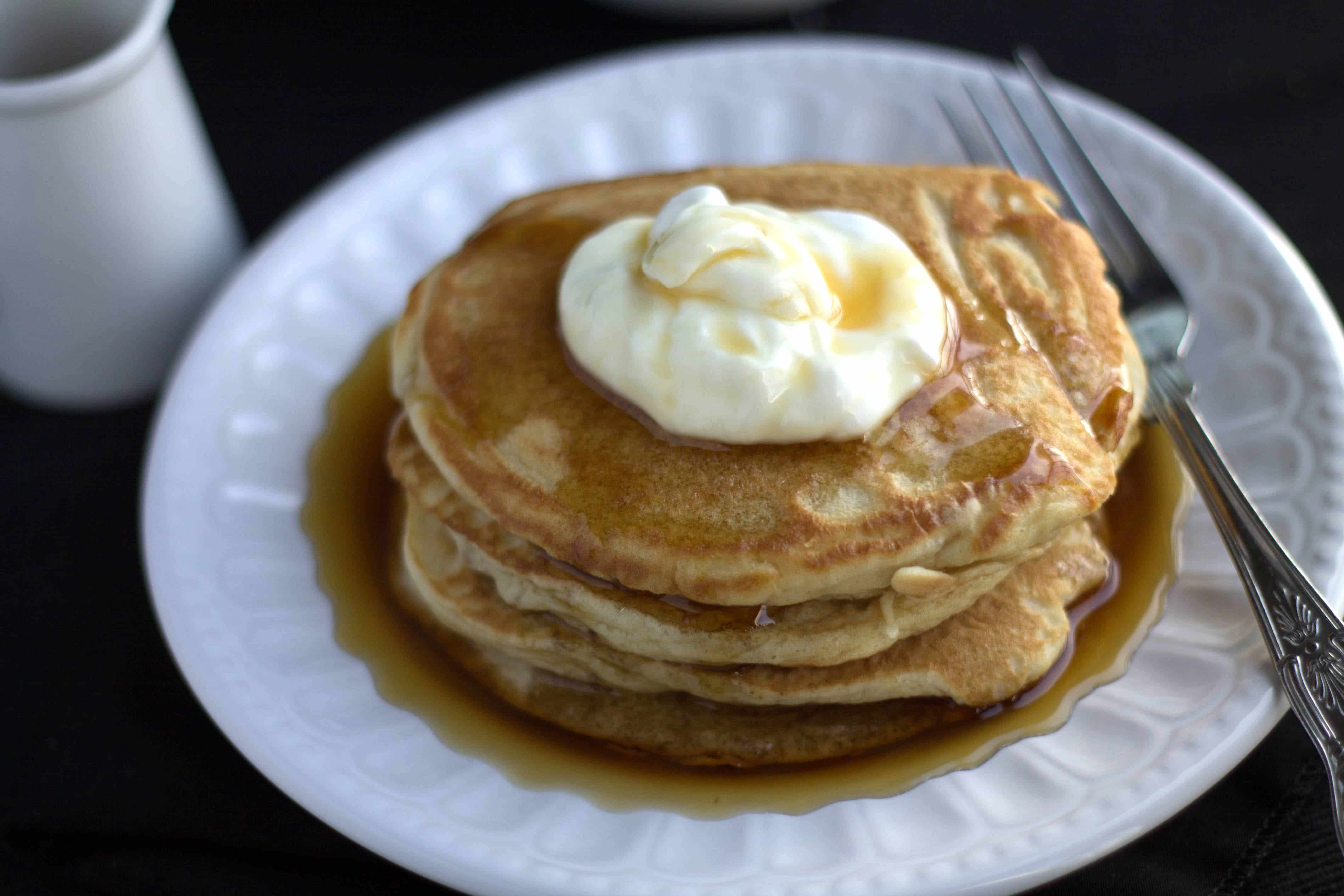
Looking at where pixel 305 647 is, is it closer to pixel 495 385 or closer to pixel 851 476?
pixel 495 385

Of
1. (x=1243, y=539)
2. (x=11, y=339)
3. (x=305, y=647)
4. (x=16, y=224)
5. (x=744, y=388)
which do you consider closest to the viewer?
(x=744, y=388)

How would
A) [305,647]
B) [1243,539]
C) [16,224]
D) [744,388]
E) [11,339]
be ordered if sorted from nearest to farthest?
1. [744,388]
2. [1243,539]
3. [305,647]
4. [16,224]
5. [11,339]

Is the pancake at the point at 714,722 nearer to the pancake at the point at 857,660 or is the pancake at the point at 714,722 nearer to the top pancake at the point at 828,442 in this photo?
the pancake at the point at 857,660

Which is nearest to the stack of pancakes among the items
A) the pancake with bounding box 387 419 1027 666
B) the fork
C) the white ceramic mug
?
the pancake with bounding box 387 419 1027 666

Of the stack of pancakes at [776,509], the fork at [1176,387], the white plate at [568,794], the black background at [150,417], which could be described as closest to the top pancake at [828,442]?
the stack of pancakes at [776,509]

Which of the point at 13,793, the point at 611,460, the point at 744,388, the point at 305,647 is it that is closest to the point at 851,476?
the point at 744,388

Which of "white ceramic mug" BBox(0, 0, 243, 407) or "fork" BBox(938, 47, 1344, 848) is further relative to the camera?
"white ceramic mug" BBox(0, 0, 243, 407)

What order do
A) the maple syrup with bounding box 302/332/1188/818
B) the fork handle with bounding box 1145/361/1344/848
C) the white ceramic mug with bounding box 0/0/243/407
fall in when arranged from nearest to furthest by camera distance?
1. the fork handle with bounding box 1145/361/1344/848
2. the maple syrup with bounding box 302/332/1188/818
3. the white ceramic mug with bounding box 0/0/243/407

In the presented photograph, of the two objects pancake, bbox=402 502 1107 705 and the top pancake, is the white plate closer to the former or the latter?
pancake, bbox=402 502 1107 705
